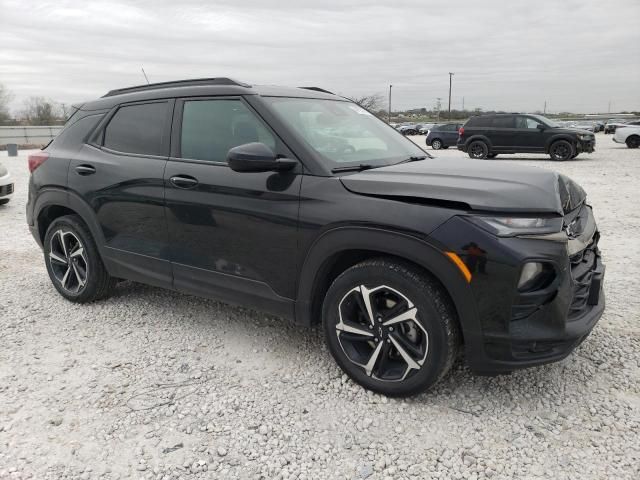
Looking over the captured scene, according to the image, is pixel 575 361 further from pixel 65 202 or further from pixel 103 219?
pixel 65 202

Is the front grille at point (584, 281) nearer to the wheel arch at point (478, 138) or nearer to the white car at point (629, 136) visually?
the wheel arch at point (478, 138)

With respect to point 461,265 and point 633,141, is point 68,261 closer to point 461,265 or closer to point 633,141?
point 461,265

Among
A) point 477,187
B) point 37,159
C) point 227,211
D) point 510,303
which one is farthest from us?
point 37,159

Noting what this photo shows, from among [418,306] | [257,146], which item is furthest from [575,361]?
[257,146]

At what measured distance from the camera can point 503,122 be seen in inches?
732

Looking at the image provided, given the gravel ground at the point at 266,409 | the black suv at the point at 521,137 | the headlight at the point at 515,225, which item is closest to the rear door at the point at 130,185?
the gravel ground at the point at 266,409

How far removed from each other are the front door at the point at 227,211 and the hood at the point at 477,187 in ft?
1.64

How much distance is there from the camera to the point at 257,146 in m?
2.93

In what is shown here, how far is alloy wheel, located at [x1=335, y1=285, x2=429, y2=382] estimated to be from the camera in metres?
2.75

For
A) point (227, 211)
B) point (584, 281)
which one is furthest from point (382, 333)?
point (227, 211)

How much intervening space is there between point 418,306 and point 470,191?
63 cm

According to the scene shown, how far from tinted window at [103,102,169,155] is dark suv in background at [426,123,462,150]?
24.3m

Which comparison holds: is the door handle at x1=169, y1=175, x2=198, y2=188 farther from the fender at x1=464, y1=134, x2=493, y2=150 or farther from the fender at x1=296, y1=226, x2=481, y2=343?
the fender at x1=464, y1=134, x2=493, y2=150

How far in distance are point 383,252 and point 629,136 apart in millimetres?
26184
